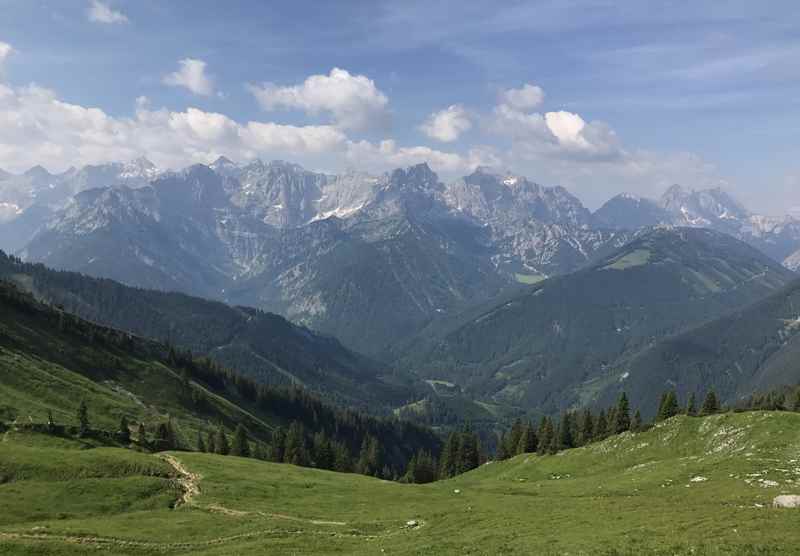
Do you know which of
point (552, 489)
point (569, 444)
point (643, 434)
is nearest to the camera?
point (552, 489)

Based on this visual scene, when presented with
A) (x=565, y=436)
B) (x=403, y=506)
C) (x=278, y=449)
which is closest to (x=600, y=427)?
(x=565, y=436)

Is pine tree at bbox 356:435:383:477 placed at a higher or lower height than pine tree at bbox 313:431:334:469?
lower

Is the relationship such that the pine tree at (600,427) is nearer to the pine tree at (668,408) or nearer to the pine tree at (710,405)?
the pine tree at (668,408)

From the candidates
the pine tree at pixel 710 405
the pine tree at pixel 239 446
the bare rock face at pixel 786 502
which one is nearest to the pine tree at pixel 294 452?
the pine tree at pixel 239 446

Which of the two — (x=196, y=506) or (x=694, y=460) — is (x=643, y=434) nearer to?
(x=694, y=460)

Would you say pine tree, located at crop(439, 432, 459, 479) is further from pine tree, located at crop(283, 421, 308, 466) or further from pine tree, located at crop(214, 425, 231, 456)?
pine tree, located at crop(214, 425, 231, 456)

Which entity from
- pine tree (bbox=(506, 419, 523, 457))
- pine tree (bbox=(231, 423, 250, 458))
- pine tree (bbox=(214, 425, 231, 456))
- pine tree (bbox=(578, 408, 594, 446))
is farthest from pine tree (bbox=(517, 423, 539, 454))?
pine tree (bbox=(214, 425, 231, 456))

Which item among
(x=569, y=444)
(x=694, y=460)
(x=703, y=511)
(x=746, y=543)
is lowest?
(x=569, y=444)

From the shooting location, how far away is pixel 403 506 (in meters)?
69.2

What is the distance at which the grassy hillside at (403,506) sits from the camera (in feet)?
131

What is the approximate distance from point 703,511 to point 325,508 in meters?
40.3

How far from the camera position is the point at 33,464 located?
71500 mm

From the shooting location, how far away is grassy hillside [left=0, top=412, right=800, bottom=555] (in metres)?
40.0

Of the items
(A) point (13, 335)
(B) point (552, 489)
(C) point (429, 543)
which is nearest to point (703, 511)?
(C) point (429, 543)
